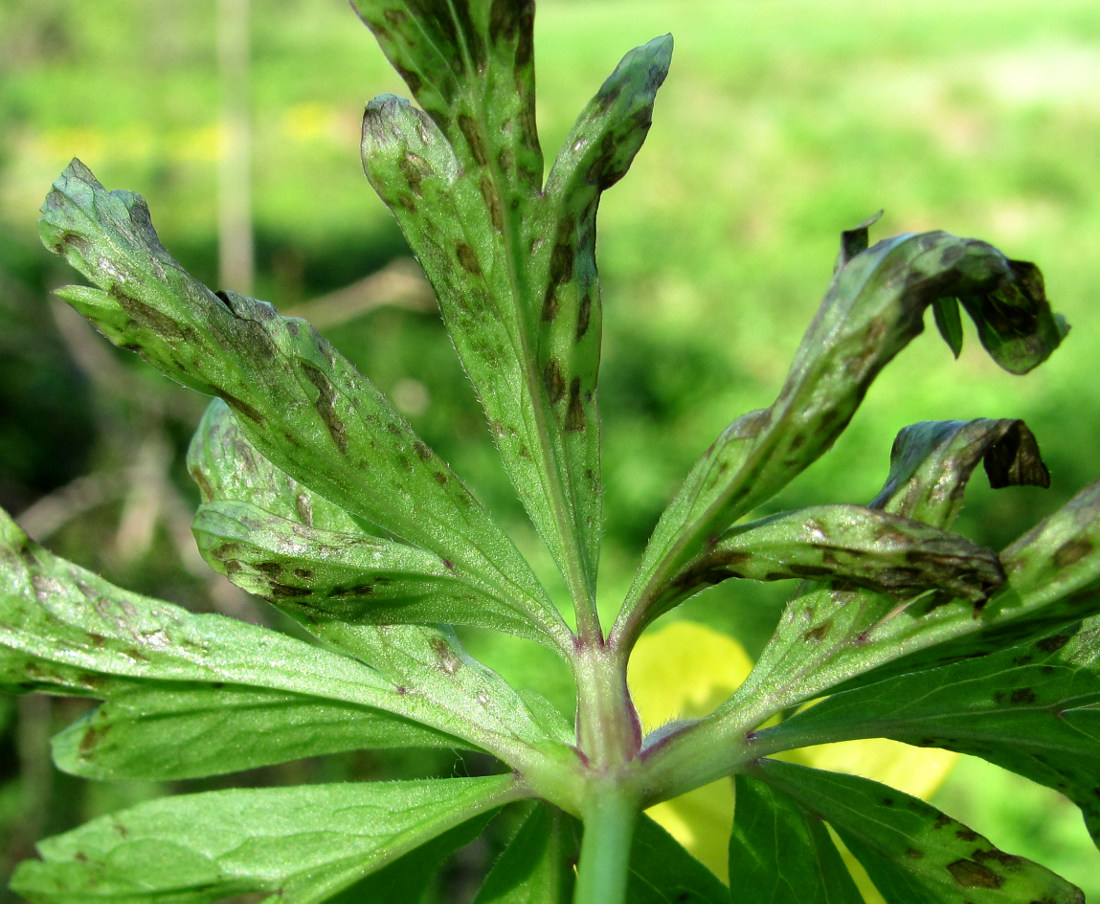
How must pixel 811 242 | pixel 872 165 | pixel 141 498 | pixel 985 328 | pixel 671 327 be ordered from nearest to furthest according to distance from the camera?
pixel 985 328 → pixel 141 498 → pixel 671 327 → pixel 811 242 → pixel 872 165

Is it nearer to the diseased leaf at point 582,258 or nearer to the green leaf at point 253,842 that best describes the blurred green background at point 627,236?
the green leaf at point 253,842

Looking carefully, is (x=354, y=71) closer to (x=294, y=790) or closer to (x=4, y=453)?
(x=4, y=453)

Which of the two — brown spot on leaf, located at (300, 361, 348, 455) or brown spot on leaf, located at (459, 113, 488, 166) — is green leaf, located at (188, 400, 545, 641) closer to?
brown spot on leaf, located at (300, 361, 348, 455)

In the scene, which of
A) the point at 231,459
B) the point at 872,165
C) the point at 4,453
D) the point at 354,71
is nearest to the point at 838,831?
the point at 231,459

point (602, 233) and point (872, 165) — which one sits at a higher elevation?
point (872, 165)

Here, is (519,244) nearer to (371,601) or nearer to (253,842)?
(371,601)

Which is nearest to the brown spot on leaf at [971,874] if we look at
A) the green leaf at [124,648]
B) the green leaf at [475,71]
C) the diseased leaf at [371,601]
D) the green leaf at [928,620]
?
the green leaf at [928,620]
